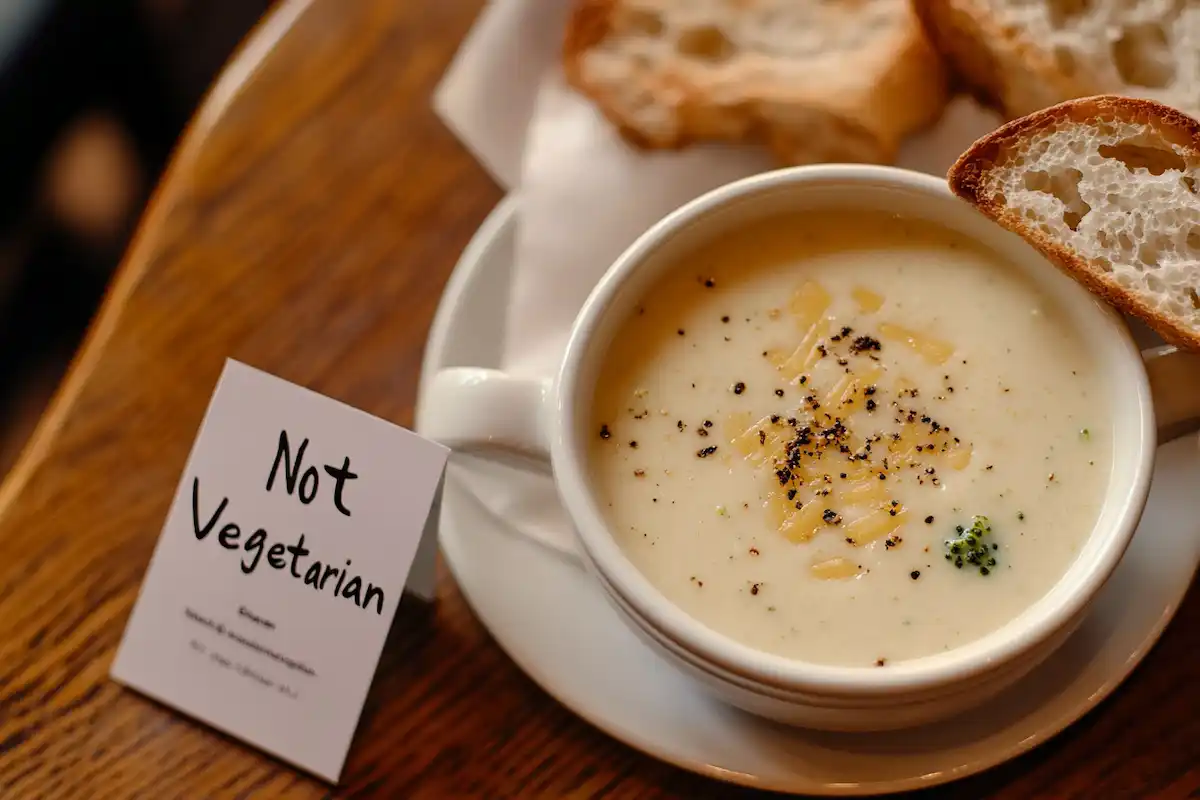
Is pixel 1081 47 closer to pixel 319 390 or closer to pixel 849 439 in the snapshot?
pixel 849 439

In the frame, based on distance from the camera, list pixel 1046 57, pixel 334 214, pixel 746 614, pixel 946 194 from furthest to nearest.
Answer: pixel 334 214, pixel 1046 57, pixel 946 194, pixel 746 614

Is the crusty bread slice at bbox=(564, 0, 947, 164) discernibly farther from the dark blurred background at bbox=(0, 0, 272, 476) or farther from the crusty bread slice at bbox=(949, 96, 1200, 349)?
the dark blurred background at bbox=(0, 0, 272, 476)

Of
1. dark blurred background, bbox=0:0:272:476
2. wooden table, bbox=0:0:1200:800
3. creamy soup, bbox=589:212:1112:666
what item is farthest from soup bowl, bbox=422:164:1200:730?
dark blurred background, bbox=0:0:272:476

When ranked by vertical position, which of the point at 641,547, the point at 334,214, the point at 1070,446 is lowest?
the point at 1070,446

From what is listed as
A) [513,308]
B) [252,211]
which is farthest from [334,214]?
[513,308]

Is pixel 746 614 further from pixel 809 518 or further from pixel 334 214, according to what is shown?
pixel 334 214

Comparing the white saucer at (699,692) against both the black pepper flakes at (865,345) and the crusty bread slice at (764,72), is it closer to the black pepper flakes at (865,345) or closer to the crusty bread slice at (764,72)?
the black pepper flakes at (865,345)
